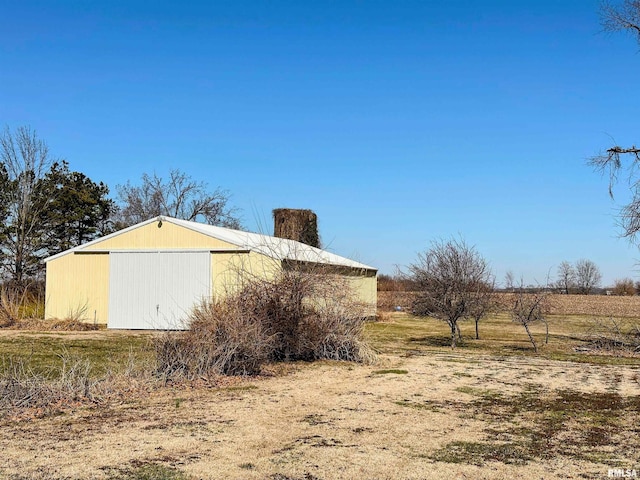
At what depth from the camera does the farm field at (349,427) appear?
17.5ft

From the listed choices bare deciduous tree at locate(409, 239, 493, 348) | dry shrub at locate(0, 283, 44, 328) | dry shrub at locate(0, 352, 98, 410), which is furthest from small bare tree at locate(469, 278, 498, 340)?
dry shrub at locate(0, 283, 44, 328)

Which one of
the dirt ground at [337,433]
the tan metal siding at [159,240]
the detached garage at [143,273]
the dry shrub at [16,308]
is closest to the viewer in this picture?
the dirt ground at [337,433]

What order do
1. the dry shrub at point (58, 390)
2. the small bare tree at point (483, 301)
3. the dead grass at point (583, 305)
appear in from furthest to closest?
the dead grass at point (583, 305) < the small bare tree at point (483, 301) < the dry shrub at point (58, 390)

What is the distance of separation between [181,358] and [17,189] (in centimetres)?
2392

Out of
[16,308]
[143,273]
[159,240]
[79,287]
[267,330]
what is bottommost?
[267,330]

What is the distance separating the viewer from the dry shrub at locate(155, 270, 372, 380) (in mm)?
10055

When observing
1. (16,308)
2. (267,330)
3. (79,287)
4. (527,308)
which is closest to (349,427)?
(267,330)

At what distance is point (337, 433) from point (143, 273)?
1542 cm

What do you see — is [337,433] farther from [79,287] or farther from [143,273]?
[79,287]

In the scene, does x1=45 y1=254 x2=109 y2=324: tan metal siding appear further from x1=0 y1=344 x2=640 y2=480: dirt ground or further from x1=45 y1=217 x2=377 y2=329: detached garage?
x1=0 y1=344 x2=640 y2=480: dirt ground

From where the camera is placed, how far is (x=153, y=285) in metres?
20.6

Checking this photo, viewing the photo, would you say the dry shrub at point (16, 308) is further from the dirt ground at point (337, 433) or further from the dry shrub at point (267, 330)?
the dirt ground at point (337, 433)

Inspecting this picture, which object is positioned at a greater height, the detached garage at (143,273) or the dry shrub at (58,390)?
the detached garage at (143,273)

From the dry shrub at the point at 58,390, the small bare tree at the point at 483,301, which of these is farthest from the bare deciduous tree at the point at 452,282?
the dry shrub at the point at 58,390
